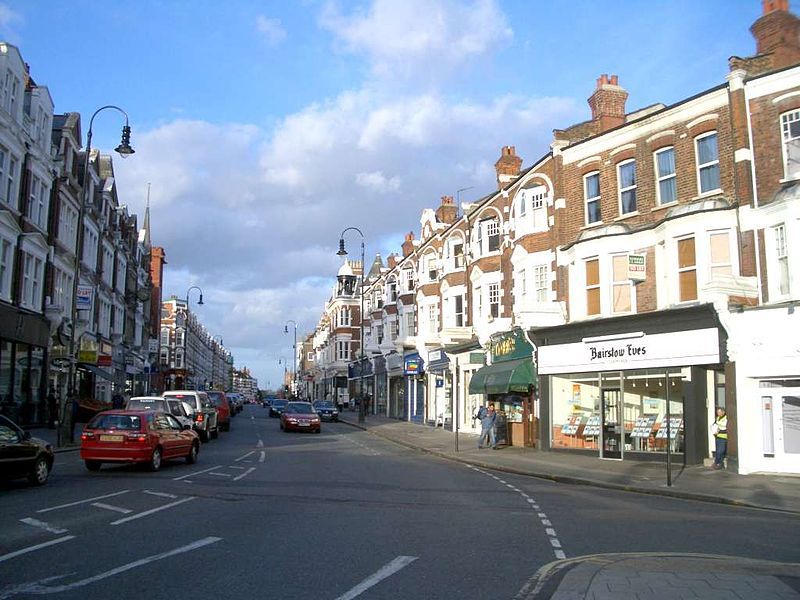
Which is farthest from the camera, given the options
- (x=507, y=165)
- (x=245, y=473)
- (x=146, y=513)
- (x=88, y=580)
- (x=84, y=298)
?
(x=507, y=165)

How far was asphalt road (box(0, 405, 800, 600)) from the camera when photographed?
7.22 m

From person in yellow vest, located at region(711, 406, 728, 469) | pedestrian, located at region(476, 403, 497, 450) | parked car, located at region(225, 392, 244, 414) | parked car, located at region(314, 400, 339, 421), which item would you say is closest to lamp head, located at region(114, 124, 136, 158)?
pedestrian, located at region(476, 403, 497, 450)

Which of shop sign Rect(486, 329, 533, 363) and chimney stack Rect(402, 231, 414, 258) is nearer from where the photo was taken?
shop sign Rect(486, 329, 533, 363)

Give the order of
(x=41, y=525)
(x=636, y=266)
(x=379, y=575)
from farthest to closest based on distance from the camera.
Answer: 1. (x=636, y=266)
2. (x=41, y=525)
3. (x=379, y=575)

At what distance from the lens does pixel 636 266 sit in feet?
75.0

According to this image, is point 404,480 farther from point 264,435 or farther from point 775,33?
Answer: point 264,435

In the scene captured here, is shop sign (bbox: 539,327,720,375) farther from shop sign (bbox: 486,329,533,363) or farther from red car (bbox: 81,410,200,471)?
red car (bbox: 81,410,200,471)

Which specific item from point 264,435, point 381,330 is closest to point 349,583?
point 264,435

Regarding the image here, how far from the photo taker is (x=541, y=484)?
712 inches

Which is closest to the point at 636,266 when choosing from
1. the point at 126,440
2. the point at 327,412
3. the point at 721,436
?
the point at 721,436

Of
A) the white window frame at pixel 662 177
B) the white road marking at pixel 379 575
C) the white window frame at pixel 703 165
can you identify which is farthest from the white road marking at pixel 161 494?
the white window frame at pixel 662 177

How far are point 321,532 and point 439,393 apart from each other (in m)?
33.7

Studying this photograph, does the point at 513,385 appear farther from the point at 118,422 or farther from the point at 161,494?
the point at 161,494

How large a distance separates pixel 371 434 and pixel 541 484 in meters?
22.5
